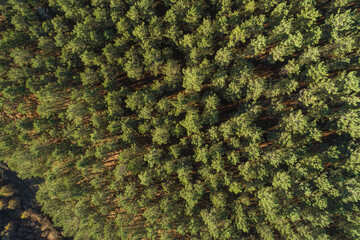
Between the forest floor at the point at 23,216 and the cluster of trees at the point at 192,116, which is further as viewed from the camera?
the forest floor at the point at 23,216

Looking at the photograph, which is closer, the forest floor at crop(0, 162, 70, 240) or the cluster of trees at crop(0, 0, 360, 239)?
the cluster of trees at crop(0, 0, 360, 239)

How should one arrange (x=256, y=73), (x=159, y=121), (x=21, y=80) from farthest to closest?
(x=256, y=73) < (x=21, y=80) < (x=159, y=121)

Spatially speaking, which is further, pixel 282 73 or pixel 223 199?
pixel 282 73

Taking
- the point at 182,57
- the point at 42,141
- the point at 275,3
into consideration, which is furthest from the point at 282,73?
the point at 42,141

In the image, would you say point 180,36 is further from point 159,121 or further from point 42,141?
point 42,141

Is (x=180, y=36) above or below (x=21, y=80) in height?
above

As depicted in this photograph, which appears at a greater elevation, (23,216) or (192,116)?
(192,116)

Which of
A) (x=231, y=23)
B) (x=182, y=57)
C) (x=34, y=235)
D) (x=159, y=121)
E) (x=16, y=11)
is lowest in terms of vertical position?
(x=34, y=235)

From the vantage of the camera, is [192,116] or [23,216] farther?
[23,216]
